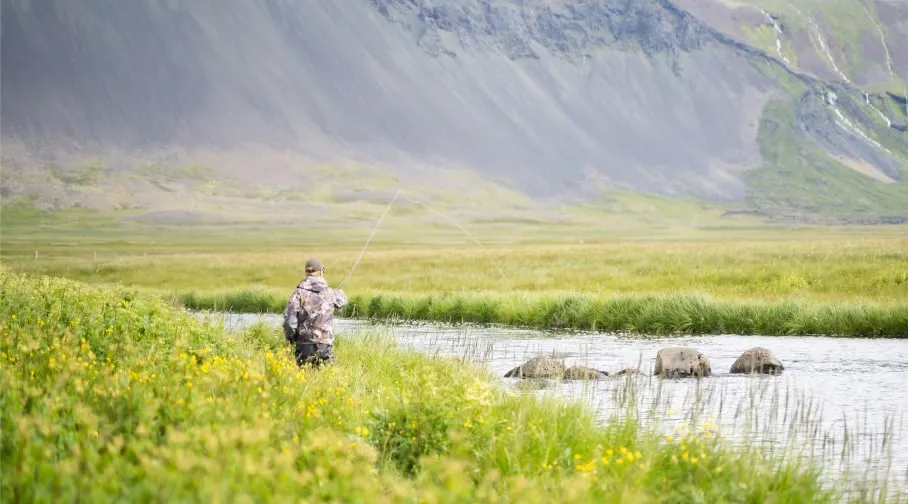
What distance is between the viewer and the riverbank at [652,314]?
31.2 m

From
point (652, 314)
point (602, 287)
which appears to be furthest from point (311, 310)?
point (602, 287)

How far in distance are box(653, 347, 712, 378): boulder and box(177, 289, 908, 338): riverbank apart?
1025cm

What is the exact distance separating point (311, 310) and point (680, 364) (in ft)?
29.1

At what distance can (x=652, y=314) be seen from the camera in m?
34.1

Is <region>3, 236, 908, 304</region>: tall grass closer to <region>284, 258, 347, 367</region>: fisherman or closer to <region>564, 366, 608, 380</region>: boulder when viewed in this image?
<region>564, 366, 608, 380</region>: boulder

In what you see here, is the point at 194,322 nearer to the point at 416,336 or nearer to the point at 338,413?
the point at 338,413

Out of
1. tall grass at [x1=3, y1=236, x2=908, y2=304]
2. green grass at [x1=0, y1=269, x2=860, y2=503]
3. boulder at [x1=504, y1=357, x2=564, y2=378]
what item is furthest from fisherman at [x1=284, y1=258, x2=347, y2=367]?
tall grass at [x1=3, y1=236, x2=908, y2=304]

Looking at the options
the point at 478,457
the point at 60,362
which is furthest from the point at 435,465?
the point at 60,362

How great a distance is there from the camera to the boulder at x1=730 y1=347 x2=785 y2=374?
73.9 feet

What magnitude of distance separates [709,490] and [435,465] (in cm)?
289

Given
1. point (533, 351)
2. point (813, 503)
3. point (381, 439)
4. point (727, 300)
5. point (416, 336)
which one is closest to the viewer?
point (813, 503)

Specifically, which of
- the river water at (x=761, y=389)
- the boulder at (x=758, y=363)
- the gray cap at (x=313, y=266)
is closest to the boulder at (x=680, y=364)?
the river water at (x=761, y=389)

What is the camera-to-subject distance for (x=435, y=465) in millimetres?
9805

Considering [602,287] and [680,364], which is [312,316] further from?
[602,287]
